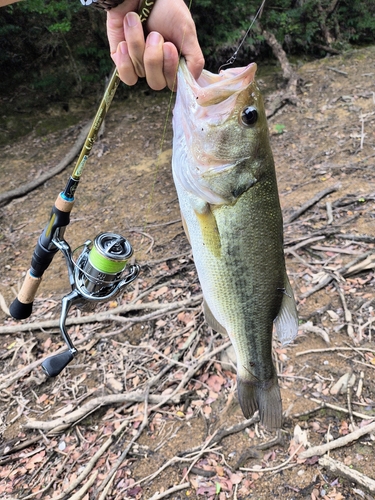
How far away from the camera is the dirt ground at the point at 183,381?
268 cm

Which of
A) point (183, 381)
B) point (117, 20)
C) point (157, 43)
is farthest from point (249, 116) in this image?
point (183, 381)

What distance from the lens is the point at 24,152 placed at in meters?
8.70

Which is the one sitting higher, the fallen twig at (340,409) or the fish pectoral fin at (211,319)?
the fish pectoral fin at (211,319)

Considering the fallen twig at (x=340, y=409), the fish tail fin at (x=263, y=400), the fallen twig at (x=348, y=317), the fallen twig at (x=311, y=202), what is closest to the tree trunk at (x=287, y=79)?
the fallen twig at (x=311, y=202)

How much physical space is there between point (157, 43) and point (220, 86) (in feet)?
0.90

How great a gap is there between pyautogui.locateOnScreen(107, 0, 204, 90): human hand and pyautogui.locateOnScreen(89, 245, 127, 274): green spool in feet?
2.75

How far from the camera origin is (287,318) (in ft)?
5.87

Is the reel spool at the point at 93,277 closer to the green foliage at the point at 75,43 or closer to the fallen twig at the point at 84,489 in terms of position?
the fallen twig at the point at 84,489

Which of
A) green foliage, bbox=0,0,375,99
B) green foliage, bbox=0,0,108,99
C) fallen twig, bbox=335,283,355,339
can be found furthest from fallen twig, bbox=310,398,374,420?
green foliage, bbox=0,0,108,99

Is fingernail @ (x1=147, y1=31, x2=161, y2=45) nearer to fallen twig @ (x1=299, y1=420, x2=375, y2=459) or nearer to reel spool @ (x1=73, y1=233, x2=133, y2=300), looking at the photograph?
reel spool @ (x1=73, y1=233, x2=133, y2=300)

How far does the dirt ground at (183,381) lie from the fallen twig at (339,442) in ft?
0.12

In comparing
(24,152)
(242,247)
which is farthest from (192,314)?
(24,152)

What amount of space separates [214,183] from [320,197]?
3.82 meters

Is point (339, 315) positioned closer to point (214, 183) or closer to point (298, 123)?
point (214, 183)
